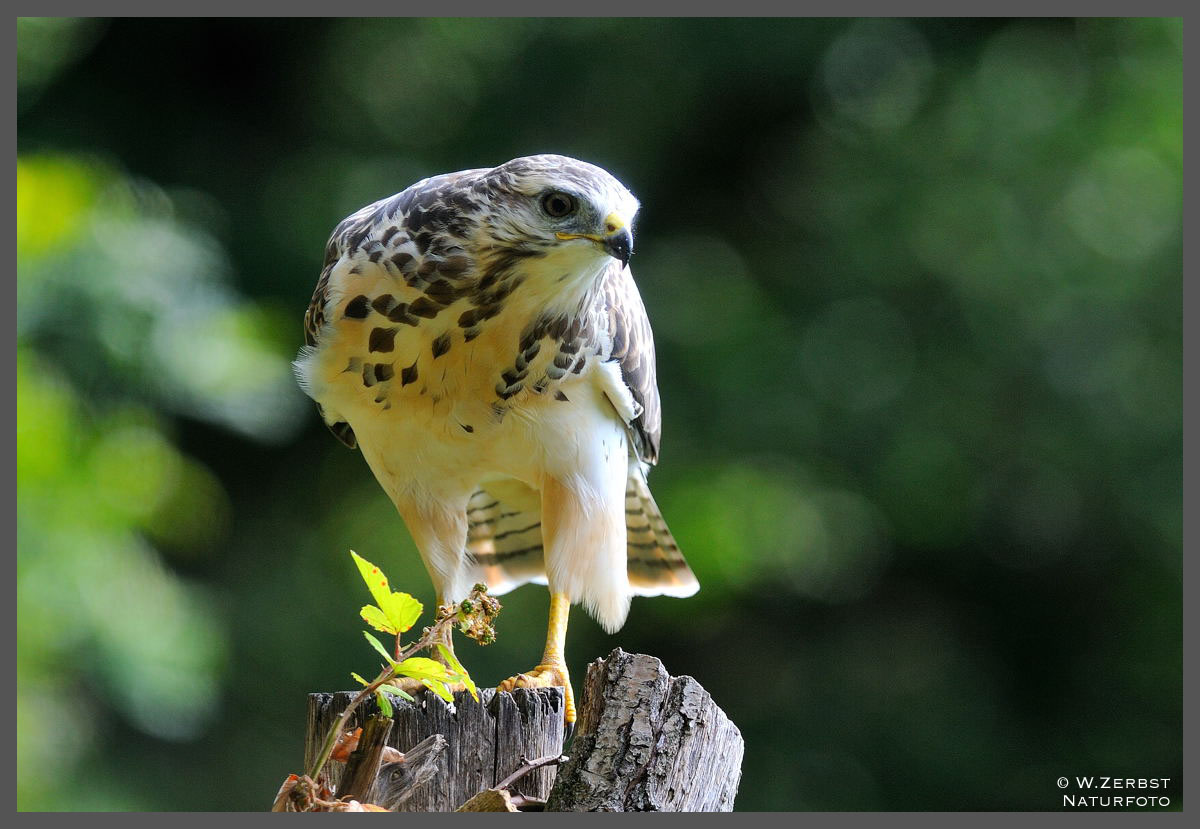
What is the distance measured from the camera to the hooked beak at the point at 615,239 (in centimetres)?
338

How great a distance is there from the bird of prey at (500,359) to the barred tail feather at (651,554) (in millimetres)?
452

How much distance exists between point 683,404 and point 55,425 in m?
3.68

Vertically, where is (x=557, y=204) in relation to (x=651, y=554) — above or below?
above

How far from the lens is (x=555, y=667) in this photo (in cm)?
388

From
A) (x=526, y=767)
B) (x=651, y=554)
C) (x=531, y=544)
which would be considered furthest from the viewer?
(x=651, y=554)

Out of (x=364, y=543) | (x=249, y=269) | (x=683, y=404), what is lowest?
(x=364, y=543)

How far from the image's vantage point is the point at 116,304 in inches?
195

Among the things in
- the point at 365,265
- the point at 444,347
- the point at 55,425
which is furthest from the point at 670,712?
the point at 55,425

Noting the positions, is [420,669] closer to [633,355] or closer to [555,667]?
[555,667]

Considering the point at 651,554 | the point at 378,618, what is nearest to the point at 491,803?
the point at 378,618

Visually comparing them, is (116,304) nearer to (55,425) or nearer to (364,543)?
(55,425)

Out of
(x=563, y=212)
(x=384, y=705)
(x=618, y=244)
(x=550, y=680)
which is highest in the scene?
(x=563, y=212)

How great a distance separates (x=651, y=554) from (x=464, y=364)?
1.52 metres

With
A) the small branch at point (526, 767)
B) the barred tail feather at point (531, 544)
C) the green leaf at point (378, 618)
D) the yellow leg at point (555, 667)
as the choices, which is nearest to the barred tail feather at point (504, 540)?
the barred tail feather at point (531, 544)
